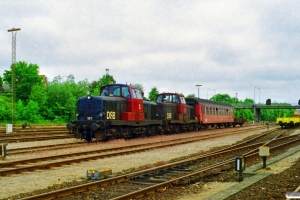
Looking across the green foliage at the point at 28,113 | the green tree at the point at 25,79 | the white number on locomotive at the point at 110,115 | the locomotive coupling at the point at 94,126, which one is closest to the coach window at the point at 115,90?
the white number on locomotive at the point at 110,115

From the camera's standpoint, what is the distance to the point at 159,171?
500 inches

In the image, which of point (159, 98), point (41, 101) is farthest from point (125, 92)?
point (41, 101)

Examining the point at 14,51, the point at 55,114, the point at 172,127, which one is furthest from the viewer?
the point at 55,114

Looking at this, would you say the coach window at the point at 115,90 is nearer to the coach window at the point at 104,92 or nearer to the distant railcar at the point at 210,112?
the coach window at the point at 104,92

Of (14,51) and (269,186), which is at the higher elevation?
(14,51)

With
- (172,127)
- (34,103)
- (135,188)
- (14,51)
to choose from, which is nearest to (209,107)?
(172,127)

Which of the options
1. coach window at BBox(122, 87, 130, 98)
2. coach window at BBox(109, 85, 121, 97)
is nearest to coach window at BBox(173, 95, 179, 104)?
coach window at BBox(122, 87, 130, 98)

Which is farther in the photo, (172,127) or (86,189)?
(172,127)

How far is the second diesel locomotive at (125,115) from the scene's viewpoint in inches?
928

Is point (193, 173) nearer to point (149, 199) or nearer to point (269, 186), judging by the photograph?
point (269, 186)

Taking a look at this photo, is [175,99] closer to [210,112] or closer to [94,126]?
[210,112]

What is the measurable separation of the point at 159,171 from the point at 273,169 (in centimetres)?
421

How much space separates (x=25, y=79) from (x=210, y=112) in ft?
142

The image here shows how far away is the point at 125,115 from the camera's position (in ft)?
83.9
